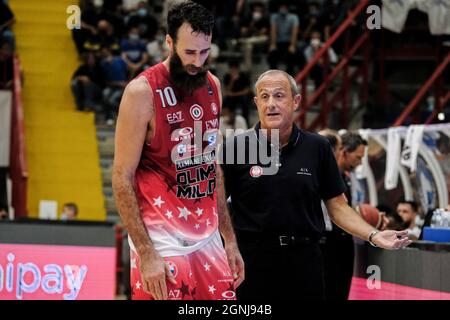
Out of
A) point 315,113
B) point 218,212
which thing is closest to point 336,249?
point 218,212

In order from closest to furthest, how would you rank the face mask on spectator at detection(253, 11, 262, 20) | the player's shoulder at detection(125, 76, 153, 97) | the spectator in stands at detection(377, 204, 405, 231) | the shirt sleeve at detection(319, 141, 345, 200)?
the player's shoulder at detection(125, 76, 153, 97) → the shirt sleeve at detection(319, 141, 345, 200) → the spectator in stands at detection(377, 204, 405, 231) → the face mask on spectator at detection(253, 11, 262, 20)

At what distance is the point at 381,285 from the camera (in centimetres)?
876

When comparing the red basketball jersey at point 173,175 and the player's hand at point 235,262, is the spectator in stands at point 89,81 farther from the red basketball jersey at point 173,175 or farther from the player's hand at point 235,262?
the red basketball jersey at point 173,175

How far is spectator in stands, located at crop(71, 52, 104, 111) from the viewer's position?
762 inches

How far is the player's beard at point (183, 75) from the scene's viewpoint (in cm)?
525

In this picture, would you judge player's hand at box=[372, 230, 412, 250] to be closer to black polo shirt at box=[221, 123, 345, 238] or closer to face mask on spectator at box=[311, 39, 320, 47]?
black polo shirt at box=[221, 123, 345, 238]

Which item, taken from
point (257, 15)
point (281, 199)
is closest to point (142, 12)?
point (257, 15)

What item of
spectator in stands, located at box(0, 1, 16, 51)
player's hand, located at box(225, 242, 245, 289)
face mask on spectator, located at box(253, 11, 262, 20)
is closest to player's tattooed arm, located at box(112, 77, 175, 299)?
player's hand, located at box(225, 242, 245, 289)

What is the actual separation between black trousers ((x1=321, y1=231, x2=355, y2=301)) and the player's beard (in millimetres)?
3624

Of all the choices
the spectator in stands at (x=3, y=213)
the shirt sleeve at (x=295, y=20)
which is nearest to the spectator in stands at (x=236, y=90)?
the shirt sleeve at (x=295, y=20)

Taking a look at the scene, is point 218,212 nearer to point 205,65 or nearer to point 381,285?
point 205,65

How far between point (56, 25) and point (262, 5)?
4.05 metres

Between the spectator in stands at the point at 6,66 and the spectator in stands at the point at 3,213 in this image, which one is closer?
the spectator in stands at the point at 3,213

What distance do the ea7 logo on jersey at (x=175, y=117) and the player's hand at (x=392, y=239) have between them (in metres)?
1.56
